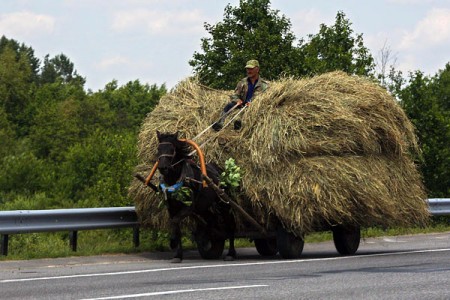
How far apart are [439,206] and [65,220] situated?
28.1 feet

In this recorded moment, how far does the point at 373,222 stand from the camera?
14.9m

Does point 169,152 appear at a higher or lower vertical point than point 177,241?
higher

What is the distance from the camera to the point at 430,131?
32.8m

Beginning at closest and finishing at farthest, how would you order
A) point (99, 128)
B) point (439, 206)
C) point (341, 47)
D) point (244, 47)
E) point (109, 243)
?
point (109, 243) < point (439, 206) < point (244, 47) < point (341, 47) < point (99, 128)

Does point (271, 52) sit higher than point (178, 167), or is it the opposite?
point (271, 52)

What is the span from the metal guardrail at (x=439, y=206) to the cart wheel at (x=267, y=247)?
546 centimetres

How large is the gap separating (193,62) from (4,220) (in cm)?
1723

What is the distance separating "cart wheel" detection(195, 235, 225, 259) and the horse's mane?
4.87ft

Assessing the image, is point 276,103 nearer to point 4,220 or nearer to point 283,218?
point 283,218

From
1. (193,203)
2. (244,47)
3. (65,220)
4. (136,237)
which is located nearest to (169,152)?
(193,203)

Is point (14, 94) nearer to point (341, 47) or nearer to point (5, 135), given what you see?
point (5, 135)

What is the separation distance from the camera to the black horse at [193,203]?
14.4 metres

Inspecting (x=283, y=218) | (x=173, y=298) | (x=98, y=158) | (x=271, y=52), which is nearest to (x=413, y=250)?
(x=283, y=218)

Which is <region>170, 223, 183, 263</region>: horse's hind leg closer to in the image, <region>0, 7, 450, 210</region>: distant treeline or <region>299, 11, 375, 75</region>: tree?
<region>0, 7, 450, 210</region>: distant treeline
